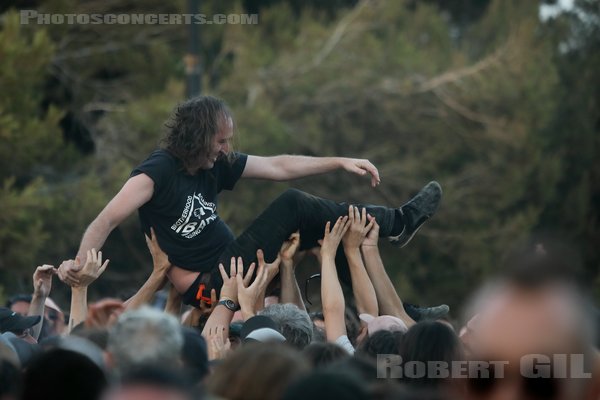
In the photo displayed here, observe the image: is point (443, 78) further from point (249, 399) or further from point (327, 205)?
point (249, 399)

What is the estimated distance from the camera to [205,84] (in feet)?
62.6

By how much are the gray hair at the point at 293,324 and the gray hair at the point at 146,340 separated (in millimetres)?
1891

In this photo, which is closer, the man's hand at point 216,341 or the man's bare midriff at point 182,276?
the man's hand at point 216,341

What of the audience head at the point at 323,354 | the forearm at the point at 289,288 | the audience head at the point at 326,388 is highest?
the forearm at the point at 289,288

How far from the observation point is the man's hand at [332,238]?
669 centimetres

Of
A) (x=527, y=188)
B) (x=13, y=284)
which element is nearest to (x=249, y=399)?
(x=13, y=284)

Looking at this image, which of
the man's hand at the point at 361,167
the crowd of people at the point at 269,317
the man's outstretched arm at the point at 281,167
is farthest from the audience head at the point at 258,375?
the man's outstretched arm at the point at 281,167

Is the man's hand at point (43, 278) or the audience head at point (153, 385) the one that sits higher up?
the man's hand at point (43, 278)

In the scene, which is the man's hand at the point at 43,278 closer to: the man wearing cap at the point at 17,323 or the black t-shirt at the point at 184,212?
the man wearing cap at the point at 17,323

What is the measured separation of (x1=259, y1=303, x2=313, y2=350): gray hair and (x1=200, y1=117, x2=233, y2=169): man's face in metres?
1.06

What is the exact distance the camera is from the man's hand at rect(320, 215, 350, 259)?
21.9ft

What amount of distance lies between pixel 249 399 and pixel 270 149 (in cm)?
1504

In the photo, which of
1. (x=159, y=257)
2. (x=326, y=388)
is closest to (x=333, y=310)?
(x=159, y=257)

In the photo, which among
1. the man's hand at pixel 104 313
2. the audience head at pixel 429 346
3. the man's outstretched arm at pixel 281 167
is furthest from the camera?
the man's outstretched arm at pixel 281 167
